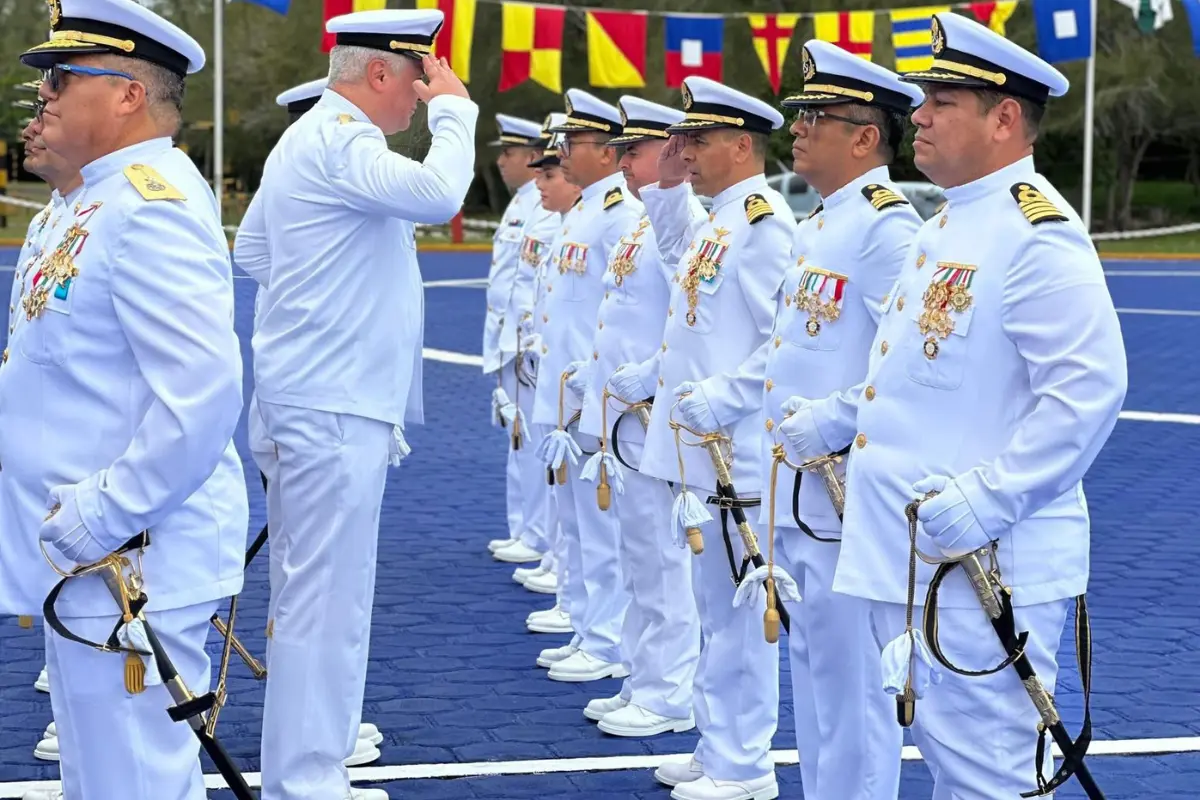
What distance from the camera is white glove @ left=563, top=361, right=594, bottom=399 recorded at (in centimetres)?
711

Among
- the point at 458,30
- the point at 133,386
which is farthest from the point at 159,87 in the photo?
the point at 458,30

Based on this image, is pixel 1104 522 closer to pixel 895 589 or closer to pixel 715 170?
pixel 715 170

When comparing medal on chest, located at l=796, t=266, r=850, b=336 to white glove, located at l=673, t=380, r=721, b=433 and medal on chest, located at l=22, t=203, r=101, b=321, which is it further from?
medal on chest, located at l=22, t=203, r=101, b=321

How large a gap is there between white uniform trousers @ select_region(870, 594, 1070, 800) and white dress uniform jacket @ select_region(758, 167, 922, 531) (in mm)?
980

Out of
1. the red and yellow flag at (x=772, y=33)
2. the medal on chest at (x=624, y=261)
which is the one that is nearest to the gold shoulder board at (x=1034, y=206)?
the medal on chest at (x=624, y=261)

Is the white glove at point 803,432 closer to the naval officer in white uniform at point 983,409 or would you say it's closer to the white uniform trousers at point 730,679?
the naval officer in white uniform at point 983,409

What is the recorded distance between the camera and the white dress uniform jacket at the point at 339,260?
4770 millimetres

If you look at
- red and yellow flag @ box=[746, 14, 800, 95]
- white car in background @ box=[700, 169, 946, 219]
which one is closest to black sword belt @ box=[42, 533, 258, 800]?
red and yellow flag @ box=[746, 14, 800, 95]

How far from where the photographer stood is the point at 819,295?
471 centimetres

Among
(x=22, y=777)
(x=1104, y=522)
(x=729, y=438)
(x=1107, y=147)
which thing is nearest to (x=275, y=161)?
(x=729, y=438)

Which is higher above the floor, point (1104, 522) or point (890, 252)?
point (890, 252)

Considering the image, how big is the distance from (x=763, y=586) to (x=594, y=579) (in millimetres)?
2105

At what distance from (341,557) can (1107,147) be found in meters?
38.0

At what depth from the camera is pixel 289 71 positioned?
1658 inches
